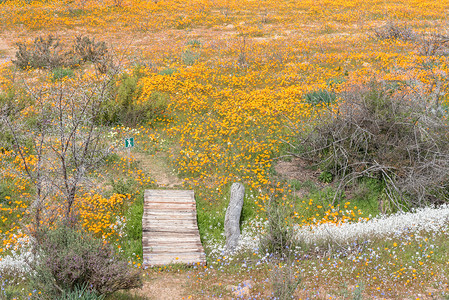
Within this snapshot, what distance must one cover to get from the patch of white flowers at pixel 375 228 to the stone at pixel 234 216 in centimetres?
123

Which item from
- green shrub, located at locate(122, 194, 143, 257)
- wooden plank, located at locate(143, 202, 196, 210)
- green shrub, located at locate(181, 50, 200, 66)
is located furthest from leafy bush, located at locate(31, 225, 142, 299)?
green shrub, located at locate(181, 50, 200, 66)

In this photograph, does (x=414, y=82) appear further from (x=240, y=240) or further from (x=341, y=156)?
(x=240, y=240)

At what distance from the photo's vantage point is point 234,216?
805 cm

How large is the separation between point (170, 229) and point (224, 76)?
9168 millimetres

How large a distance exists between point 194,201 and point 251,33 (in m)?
16.4

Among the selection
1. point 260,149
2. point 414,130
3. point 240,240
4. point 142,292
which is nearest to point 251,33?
point 260,149

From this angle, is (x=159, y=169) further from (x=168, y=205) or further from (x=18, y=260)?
(x=18, y=260)

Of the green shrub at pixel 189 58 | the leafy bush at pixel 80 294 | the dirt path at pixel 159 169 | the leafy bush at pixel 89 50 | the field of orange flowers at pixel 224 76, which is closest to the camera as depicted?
the leafy bush at pixel 80 294

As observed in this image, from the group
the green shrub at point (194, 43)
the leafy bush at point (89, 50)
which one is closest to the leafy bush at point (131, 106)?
the leafy bush at point (89, 50)

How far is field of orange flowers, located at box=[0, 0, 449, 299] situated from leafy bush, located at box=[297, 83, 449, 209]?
97 centimetres

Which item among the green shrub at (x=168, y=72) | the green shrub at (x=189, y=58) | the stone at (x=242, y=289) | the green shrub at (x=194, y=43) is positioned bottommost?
the stone at (x=242, y=289)

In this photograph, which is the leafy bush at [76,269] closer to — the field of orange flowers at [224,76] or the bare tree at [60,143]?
the bare tree at [60,143]

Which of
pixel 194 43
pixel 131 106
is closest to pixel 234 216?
pixel 131 106

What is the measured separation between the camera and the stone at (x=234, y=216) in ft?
24.6
